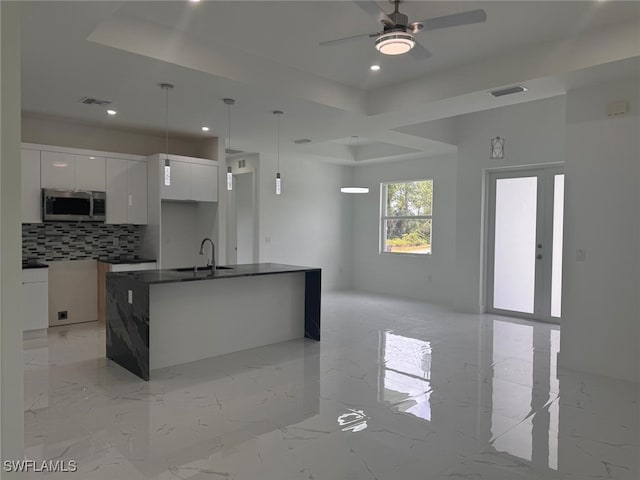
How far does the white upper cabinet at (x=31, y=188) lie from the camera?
206 inches

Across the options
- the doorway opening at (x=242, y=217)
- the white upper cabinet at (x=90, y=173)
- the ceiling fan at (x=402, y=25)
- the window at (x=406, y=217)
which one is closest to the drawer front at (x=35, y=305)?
the white upper cabinet at (x=90, y=173)

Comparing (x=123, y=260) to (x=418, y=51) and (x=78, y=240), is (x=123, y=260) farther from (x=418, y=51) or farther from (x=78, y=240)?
(x=418, y=51)

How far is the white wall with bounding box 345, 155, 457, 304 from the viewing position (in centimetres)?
803

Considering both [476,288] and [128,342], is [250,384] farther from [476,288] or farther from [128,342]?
[476,288]

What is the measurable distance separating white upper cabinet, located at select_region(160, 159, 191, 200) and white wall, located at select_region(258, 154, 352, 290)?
2084mm

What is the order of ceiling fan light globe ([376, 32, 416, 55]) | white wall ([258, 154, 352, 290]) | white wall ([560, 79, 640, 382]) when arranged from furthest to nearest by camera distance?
white wall ([258, 154, 352, 290]) < white wall ([560, 79, 640, 382]) < ceiling fan light globe ([376, 32, 416, 55])

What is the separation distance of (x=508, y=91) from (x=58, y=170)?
5.24 m

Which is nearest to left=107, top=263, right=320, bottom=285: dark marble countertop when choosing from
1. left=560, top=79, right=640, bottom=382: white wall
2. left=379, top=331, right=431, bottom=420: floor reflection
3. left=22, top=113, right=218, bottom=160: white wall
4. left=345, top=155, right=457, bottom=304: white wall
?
left=379, top=331, right=431, bottom=420: floor reflection

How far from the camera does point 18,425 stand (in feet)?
5.88

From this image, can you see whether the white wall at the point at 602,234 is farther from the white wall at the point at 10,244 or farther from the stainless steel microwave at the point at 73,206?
the stainless steel microwave at the point at 73,206

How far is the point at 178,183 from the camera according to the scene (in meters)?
6.11

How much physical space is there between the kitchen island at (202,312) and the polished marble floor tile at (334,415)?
0.19m

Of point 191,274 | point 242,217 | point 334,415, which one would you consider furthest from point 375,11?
point 242,217

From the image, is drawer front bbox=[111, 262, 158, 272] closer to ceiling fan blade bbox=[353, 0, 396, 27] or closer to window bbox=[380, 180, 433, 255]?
ceiling fan blade bbox=[353, 0, 396, 27]
